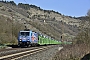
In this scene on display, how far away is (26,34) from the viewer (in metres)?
50.4

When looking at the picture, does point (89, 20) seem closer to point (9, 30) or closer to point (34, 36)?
point (34, 36)

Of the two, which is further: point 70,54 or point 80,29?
point 80,29

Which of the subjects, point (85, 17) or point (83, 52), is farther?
point (85, 17)

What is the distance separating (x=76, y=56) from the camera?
21.9 meters

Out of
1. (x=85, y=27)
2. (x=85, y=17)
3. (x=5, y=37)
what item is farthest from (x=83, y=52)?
(x=5, y=37)

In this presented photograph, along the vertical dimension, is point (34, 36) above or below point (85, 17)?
below

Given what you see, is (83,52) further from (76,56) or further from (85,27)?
(85,27)

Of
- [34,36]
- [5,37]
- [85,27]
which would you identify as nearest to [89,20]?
[85,27]

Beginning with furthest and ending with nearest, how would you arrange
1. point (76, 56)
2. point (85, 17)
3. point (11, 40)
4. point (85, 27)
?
point (11, 40) < point (85, 17) < point (85, 27) < point (76, 56)

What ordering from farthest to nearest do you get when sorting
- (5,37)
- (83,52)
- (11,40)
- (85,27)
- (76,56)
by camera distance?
(11,40) < (5,37) < (85,27) < (83,52) < (76,56)

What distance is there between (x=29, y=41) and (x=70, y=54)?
91.6 feet

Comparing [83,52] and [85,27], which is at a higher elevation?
[85,27]

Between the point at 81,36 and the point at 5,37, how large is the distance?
2010 cm

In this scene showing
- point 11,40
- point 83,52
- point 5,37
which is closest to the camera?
point 83,52
